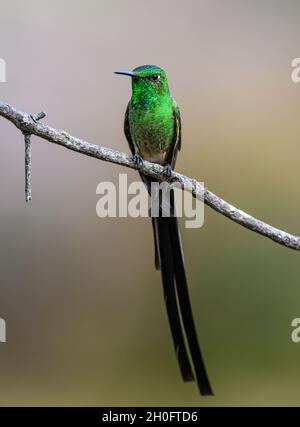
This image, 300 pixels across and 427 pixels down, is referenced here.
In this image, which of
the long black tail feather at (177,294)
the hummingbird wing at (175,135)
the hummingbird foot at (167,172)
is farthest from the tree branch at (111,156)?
the hummingbird wing at (175,135)

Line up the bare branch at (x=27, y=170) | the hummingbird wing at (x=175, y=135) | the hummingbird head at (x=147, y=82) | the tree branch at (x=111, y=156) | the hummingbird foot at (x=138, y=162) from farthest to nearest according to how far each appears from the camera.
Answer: the hummingbird wing at (x=175, y=135) < the hummingbird head at (x=147, y=82) < the hummingbird foot at (x=138, y=162) < the tree branch at (x=111, y=156) < the bare branch at (x=27, y=170)

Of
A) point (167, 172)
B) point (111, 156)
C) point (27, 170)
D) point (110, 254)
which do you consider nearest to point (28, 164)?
point (27, 170)

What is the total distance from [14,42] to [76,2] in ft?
2.02

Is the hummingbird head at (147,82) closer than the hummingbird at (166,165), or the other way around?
the hummingbird at (166,165)

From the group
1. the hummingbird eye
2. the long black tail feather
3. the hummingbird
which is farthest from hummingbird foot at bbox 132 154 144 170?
the hummingbird eye

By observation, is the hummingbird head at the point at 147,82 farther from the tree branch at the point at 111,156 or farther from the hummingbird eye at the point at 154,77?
the tree branch at the point at 111,156

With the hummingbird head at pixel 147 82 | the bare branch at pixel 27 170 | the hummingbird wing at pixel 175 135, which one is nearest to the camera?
the bare branch at pixel 27 170

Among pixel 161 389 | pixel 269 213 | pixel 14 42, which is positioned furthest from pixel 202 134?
pixel 161 389

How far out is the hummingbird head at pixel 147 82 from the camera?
10.3 ft

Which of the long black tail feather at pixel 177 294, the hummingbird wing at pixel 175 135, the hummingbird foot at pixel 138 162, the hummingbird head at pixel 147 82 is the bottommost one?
the long black tail feather at pixel 177 294

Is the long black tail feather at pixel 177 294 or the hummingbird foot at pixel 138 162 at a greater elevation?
the hummingbird foot at pixel 138 162

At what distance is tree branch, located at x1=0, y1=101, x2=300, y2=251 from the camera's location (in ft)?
8.23

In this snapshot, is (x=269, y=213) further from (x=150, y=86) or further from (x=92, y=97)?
(x=150, y=86)

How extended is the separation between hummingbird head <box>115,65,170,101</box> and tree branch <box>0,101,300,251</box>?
1.78 feet
